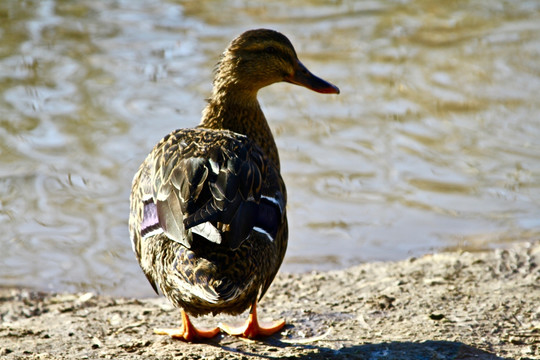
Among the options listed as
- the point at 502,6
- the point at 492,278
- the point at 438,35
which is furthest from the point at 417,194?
the point at 502,6

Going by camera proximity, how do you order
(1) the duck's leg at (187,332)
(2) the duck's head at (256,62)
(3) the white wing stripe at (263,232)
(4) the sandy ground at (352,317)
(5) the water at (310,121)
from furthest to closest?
(5) the water at (310,121)
(2) the duck's head at (256,62)
(1) the duck's leg at (187,332)
(4) the sandy ground at (352,317)
(3) the white wing stripe at (263,232)

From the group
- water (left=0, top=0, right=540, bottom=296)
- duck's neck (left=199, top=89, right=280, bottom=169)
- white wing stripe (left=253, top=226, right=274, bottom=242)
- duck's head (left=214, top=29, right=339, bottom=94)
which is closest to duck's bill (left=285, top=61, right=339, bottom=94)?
duck's head (left=214, top=29, right=339, bottom=94)

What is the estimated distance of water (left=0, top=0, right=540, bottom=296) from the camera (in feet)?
20.3

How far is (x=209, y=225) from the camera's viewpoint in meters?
3.53

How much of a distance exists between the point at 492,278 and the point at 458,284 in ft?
0.90

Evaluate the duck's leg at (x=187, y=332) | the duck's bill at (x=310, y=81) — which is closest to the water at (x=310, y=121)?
Result: the duck's leg at (x=187, y=332)

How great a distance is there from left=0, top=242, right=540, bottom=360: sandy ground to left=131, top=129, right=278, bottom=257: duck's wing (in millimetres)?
681

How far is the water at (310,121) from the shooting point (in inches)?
243

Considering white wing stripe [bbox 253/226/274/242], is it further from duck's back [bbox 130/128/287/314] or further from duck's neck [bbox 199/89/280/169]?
duck's neck [bbox 199/89/280/169]

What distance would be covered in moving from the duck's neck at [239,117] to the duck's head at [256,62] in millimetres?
61

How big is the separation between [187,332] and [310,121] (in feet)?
12.9

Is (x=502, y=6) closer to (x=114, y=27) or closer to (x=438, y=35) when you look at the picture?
(x=438, y=35)

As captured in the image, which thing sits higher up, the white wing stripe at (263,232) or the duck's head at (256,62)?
the duck's head at (256,62)

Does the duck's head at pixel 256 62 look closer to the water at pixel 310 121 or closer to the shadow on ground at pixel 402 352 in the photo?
the water at pixel 310 121
